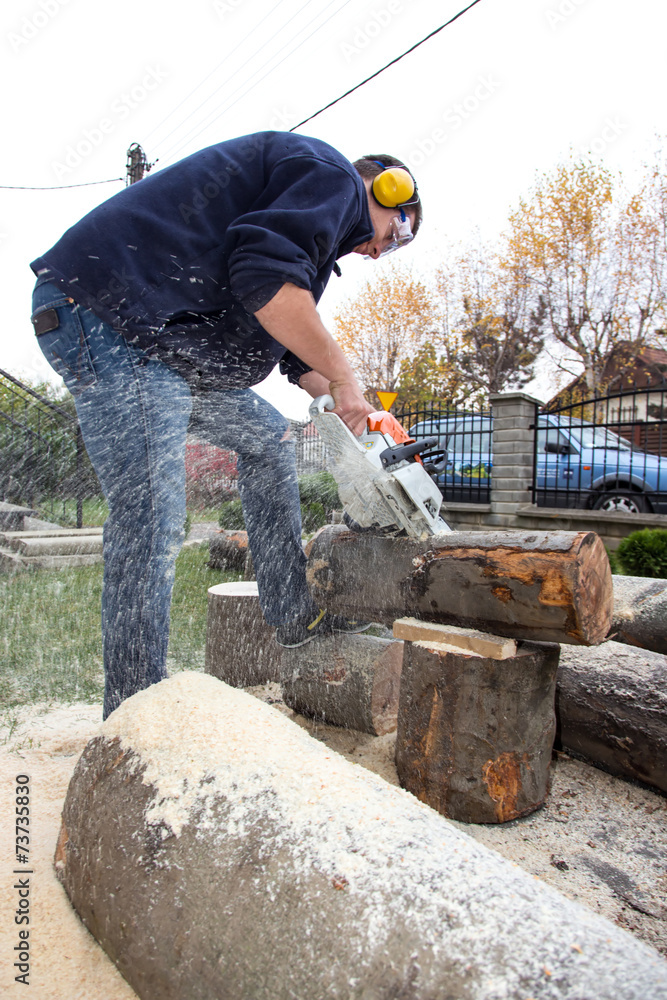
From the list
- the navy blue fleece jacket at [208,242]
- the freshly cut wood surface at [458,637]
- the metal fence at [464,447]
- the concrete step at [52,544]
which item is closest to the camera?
the navy blue fleece jacket at [208,242]

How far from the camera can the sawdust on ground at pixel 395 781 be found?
1.03 meters

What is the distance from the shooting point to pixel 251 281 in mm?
1430

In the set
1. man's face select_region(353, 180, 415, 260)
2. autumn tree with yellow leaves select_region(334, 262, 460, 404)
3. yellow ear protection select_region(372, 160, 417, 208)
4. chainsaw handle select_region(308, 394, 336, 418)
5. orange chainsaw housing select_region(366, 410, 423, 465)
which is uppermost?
autumn tree with yellow leaves select_region(334, 262, 460, 404)

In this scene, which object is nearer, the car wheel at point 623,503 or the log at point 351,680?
the log at point 351,680

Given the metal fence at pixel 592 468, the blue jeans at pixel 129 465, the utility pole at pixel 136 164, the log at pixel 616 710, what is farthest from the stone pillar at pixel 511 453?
the utility pole at pixel 136 164

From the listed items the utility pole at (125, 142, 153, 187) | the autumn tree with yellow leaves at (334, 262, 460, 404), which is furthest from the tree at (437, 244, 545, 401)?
the utility pole at (125, 142, 153, 187)

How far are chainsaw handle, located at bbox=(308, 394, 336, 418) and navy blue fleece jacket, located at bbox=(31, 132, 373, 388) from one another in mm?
318

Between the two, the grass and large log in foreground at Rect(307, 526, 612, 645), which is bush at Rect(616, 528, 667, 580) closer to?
the grass

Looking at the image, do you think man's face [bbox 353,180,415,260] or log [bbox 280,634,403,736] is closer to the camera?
man's face [bbox 353,180,415,260]

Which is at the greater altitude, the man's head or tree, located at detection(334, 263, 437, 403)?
tree, located at detection(334, 263, 437, 403)

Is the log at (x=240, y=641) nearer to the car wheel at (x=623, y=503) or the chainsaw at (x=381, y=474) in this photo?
the chainsaw at (x=381, y=474)

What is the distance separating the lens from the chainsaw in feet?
6.00

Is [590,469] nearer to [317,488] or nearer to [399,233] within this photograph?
[317,488]

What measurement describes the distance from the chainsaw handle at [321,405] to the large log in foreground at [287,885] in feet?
3.04
